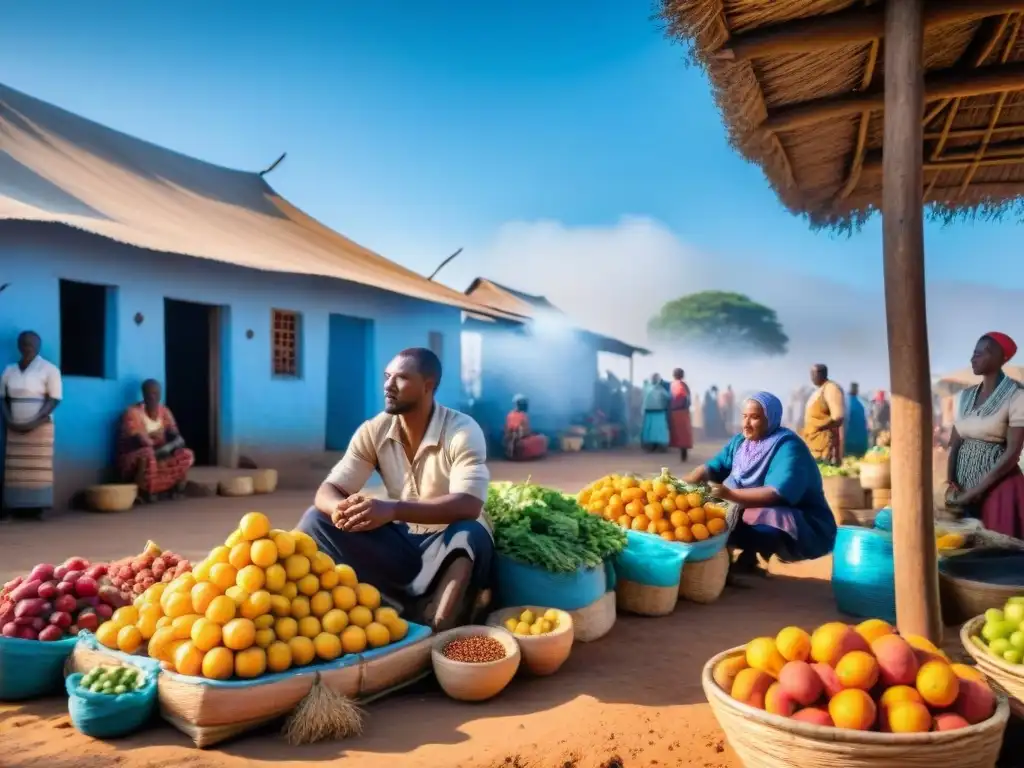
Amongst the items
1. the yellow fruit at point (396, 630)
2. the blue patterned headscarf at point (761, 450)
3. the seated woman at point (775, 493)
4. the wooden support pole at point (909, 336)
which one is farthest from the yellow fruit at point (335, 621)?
the blue patterned headscarf at point (761, 450)

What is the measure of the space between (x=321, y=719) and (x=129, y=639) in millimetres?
924

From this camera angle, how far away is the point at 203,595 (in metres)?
3.20

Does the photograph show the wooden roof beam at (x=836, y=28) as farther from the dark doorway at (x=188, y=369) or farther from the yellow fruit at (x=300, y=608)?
the dark doorway at (x=188, y=369)

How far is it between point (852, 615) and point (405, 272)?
12524 millimetres

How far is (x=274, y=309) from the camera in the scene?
11.6m

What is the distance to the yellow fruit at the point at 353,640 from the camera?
3.30m

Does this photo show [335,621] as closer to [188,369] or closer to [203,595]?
[203,595]

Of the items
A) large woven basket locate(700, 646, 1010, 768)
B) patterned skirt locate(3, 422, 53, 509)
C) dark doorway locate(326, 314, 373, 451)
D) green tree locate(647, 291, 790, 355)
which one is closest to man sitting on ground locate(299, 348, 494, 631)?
large woven basket locate(700, 646, 1010, 768)

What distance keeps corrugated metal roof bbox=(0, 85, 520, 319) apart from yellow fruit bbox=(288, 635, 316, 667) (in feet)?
20.2

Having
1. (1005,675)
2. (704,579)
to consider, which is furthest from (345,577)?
(1005,675)

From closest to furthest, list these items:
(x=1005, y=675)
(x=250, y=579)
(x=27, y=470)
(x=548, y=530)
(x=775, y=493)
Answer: (x=1005, y=675) → (x=250, y=579) → (x=548, y=530) → (x=775, y=493) → (x=27, y=470)

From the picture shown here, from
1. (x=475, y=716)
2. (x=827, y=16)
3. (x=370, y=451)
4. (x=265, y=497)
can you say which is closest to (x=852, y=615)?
(x=475, y=716)

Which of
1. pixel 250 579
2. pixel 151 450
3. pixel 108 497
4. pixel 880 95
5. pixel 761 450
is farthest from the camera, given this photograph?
pixel 151 450

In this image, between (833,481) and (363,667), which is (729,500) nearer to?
(363,667)
